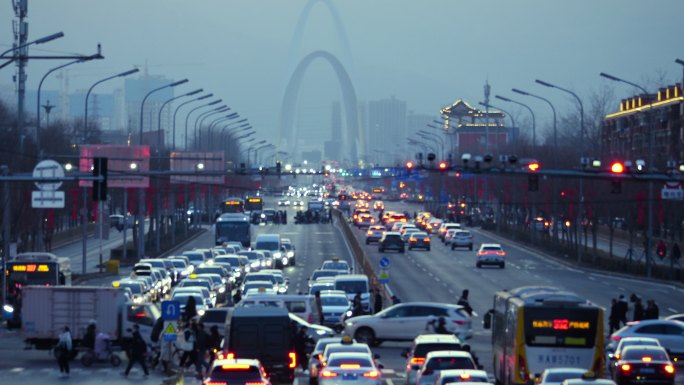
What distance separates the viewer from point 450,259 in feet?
258

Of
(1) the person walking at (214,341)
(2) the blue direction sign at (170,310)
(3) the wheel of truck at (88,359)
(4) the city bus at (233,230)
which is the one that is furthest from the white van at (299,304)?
(4) the city bus at (233,230)

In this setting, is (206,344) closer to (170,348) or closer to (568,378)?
(170,348)

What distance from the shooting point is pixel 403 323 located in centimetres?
3884

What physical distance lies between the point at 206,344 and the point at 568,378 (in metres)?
11.5

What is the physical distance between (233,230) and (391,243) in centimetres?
994

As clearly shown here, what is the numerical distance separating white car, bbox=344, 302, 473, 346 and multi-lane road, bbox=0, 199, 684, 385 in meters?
0.52

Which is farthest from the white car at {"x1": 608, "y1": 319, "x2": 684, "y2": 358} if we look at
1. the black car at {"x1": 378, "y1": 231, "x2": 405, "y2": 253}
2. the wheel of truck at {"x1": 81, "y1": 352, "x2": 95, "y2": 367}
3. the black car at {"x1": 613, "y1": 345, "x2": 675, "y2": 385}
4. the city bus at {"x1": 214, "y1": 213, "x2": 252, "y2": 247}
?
the city bus at {"x1": 214, "y1": 213, "x2": 252, "y2": 247}

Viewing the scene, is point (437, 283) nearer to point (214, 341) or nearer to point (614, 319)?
point (614, 319)

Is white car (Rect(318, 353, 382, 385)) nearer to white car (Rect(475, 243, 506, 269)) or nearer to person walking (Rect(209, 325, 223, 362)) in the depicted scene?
person walking (Rect(209, 325, 223, 362))

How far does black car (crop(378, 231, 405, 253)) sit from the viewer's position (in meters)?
82.0

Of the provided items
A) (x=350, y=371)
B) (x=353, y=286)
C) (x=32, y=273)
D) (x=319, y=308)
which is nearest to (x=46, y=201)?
(x=32, y=273)

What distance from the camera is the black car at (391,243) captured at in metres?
82.0

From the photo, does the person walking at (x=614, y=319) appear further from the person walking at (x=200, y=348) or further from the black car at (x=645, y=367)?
the person walking at (x=200, y=348)

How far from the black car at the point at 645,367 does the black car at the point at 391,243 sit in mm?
52361
